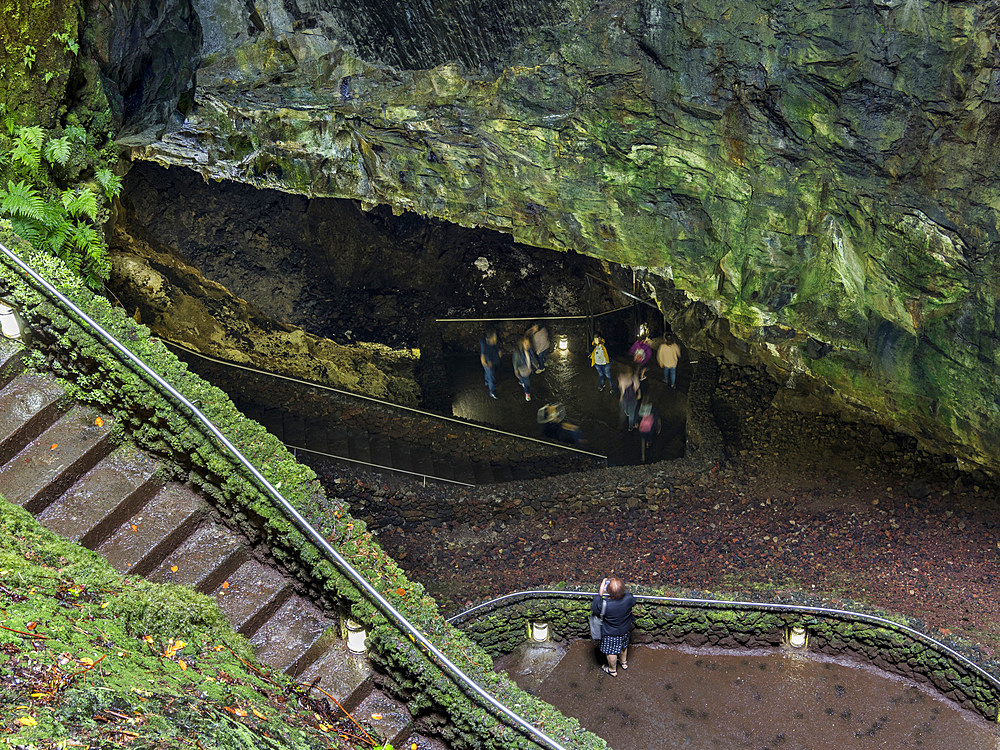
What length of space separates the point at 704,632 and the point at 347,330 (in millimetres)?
8986

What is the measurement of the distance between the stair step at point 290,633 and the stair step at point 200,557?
19.4 inches

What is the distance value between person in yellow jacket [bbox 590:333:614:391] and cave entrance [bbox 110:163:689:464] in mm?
199

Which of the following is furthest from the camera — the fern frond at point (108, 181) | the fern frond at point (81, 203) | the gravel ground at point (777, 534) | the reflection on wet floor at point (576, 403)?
the reflection on wet floor at point (576, 403)

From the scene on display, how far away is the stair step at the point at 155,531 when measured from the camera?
17.0 ft

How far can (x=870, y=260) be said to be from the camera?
8.98 m

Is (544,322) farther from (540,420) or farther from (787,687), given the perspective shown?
(787,687)

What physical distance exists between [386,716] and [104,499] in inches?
90.7

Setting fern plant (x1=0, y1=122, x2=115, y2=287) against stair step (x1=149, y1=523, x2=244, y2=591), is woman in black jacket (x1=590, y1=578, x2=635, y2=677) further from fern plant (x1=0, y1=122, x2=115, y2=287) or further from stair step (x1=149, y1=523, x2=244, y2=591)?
fern plant (x1=0, y1=122, x2=115, y2=287)

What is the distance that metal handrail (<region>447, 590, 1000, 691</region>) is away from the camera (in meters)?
7.76

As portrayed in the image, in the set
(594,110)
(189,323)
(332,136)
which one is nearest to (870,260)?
(594,110)

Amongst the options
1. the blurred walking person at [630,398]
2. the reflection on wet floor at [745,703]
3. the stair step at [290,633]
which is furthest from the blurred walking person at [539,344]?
the stair step at [290,633]

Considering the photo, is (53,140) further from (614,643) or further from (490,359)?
(490,359)

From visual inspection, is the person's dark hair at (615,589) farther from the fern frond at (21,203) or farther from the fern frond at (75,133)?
the fern frond at (75,133)

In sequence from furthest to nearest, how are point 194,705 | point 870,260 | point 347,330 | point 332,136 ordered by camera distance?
point 347,330, point 332,136, point 870,260, point 194,705
